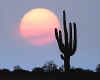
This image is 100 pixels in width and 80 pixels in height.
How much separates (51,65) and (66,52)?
1155 inches

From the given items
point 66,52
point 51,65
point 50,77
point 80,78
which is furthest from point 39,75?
point 51,65

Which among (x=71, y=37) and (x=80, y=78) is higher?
(x=71, y=37)

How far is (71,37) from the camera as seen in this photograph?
26812mm

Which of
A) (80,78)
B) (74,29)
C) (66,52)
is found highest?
(74,29)

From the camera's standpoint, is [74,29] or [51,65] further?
[51,65]

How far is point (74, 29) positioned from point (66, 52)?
1.90m

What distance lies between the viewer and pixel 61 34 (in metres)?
26.8

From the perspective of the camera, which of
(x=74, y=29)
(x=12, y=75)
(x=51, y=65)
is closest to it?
(x=12, y=75)

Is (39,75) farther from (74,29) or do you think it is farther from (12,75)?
(74,29)

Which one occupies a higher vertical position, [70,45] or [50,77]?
[70,45]

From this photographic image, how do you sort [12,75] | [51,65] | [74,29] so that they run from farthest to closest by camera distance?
[51,65] → [74,29] → [12,75]

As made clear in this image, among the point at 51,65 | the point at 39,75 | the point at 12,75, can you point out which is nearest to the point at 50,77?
the point at 39,75

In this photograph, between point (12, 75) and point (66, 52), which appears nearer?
point (12, 75)

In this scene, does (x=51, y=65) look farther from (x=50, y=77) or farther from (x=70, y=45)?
(x=50, y=77)
